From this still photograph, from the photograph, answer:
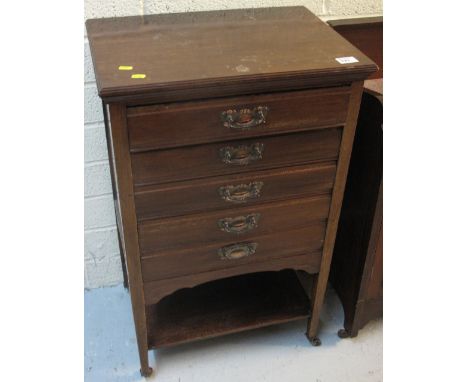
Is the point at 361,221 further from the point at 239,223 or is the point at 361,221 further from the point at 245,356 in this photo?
the point at 245,356

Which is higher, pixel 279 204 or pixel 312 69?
pixel 312 69

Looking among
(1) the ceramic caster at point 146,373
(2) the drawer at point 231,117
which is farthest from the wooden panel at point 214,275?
(2) the drawer at point 231,117

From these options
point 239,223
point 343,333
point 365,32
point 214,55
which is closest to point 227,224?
point 239,223

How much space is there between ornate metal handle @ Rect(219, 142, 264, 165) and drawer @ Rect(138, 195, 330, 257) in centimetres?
13

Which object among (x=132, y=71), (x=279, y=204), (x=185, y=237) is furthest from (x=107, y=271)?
(x=132, y=71)

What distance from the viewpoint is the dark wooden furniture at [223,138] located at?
0.95m

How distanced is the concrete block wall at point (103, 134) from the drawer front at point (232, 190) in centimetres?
45

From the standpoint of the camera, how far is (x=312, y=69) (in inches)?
38.0

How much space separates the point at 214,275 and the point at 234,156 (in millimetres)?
347

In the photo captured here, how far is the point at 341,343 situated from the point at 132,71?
3.40ft

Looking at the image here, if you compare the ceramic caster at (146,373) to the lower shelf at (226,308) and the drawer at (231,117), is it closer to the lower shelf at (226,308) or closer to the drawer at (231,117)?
the lower shelf at (226,308)

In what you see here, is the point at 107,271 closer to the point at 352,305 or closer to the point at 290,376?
the point at 290,376

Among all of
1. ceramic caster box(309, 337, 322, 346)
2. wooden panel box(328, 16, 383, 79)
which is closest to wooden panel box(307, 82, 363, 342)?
ceramic caster box(309, 337, 322, 346)

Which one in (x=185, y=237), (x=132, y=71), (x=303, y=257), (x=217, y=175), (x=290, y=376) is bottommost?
(x=290, y=376)
